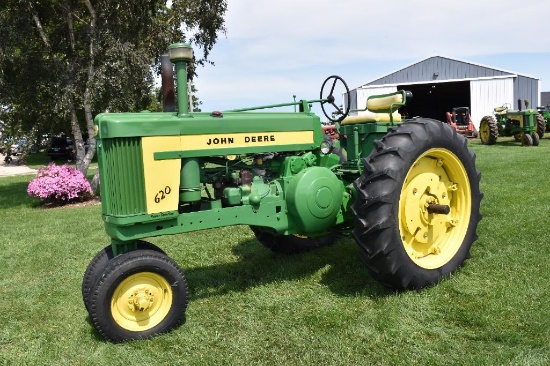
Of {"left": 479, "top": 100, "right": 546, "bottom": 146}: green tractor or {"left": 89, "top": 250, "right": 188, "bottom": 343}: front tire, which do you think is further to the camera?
{"left": 479, "top": 100, "right": 546, "bottom": 146}: green tractor

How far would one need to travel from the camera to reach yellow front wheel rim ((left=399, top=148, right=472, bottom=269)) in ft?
13.1

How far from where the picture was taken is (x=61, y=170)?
10930 mm

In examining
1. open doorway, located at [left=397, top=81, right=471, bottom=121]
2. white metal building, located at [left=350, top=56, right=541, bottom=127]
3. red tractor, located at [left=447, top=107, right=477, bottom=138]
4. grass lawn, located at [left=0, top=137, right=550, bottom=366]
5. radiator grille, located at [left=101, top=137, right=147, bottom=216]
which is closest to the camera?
grass lawn, located at [left=0, top=137, right=550, bottom=366]

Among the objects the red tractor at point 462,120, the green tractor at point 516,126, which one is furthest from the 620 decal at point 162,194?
the red tractor at point 462,120

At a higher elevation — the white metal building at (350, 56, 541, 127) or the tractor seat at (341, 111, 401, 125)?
the white metal building at (350, 56, 541, 127)

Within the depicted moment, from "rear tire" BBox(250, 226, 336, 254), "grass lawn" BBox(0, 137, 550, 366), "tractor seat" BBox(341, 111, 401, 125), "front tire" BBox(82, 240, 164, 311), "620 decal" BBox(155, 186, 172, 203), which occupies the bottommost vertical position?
"grass lawn" BBox(0, 137, 550, 366)

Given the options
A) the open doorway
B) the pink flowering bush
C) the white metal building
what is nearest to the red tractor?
the white metal building

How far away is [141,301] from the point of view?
10.8 ft

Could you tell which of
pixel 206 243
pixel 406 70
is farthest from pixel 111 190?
pixel 406 70

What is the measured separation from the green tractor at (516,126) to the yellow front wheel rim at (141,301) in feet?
53.0

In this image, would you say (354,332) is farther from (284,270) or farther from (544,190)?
(544,190)

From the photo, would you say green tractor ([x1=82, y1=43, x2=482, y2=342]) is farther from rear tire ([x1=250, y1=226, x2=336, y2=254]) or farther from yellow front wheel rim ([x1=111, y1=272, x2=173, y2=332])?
rear tire ([x1=250, y1=226, x2=336, y2=254])

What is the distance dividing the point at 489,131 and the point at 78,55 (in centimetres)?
1371

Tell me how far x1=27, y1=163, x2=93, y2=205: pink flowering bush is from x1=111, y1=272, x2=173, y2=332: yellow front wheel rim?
7.91 metres
